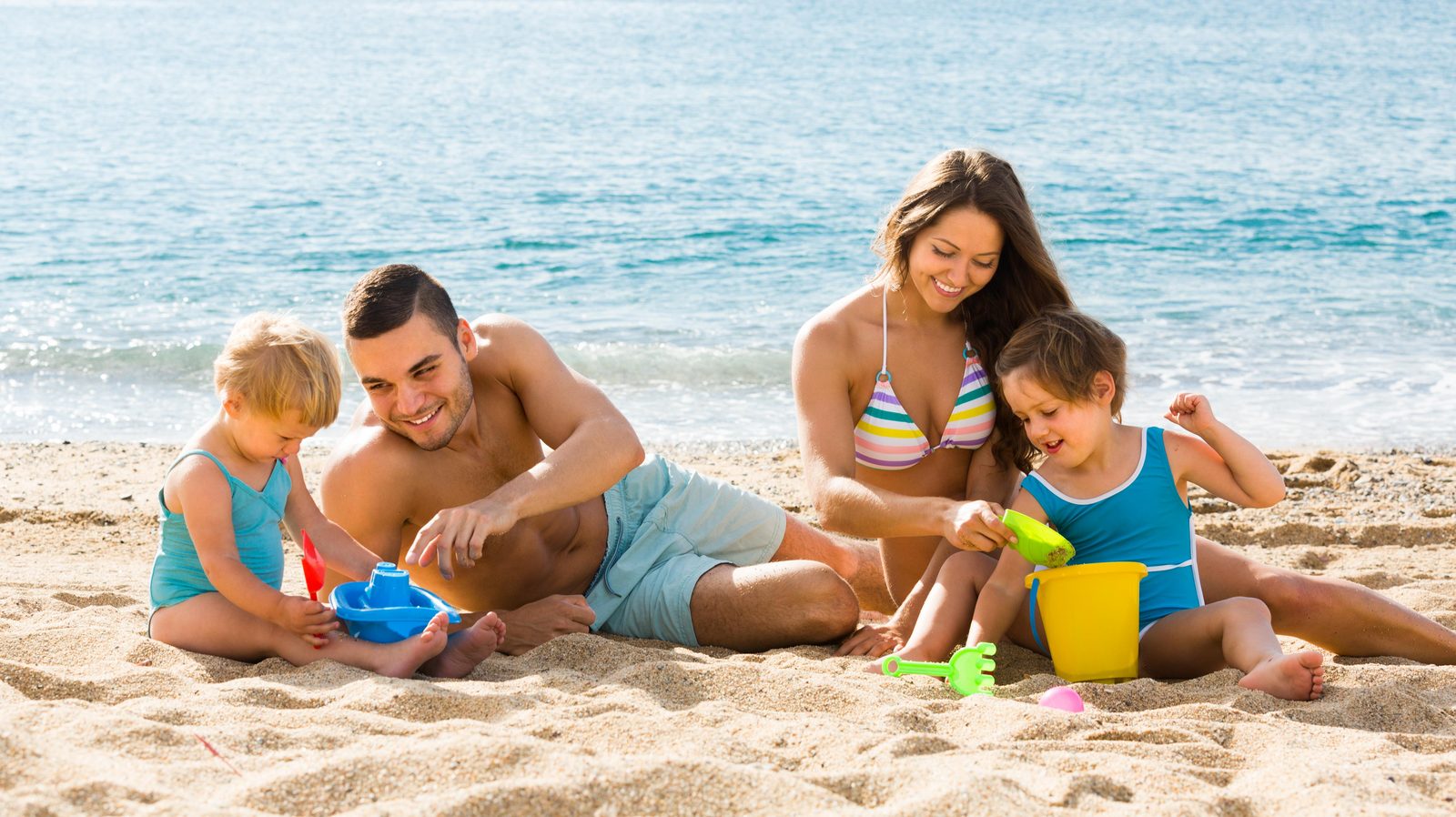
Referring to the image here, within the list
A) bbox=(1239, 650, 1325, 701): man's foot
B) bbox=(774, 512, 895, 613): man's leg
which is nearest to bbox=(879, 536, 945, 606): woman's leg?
bbox=(774, 512, 895, 613): man's leg

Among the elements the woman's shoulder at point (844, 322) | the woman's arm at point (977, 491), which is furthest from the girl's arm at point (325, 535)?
the woman's arm at point (977, 491)

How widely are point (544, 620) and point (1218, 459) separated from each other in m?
1.93

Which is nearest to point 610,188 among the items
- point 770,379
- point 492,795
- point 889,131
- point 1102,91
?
point 889,131

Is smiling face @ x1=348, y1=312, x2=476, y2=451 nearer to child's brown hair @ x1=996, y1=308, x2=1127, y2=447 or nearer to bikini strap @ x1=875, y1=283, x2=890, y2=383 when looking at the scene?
bikini strap @ x1=875, y1=283, x2=890, y2=383

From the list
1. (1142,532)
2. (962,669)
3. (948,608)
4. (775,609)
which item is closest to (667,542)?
(775,609)

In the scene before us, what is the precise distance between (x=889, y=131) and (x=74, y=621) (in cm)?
1880

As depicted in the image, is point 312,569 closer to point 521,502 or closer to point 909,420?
point 521,502

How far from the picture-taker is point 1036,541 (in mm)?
3227

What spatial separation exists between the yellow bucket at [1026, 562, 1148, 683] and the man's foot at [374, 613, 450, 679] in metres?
1.49

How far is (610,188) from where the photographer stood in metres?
16.4

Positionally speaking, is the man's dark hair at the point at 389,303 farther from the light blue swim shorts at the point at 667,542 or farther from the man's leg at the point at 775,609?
the man's leg at the point at 775,609

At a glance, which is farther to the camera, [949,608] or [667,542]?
[667,542]

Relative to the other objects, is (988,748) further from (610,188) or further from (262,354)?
(610,188)

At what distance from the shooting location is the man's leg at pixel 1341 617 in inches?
135
